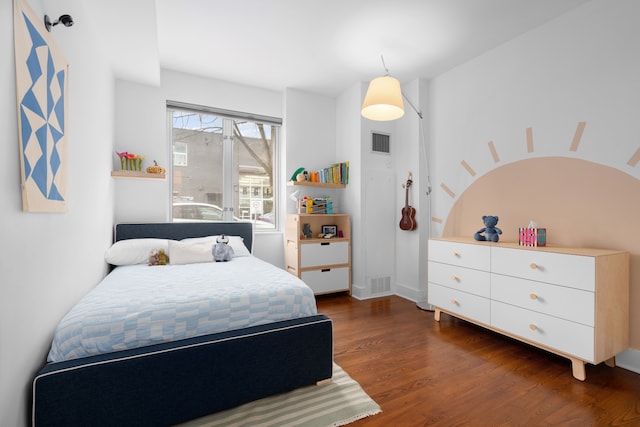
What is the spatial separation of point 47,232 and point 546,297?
115 inches

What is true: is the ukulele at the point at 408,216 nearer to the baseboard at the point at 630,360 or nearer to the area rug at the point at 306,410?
the baseboard at the point at 630,360

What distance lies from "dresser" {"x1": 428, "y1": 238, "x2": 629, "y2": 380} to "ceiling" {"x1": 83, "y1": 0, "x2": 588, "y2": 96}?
72.4 inches

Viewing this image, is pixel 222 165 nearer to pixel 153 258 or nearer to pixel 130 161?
pixel 130 161

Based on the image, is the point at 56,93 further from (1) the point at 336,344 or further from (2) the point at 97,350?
(1) the point at 336,344

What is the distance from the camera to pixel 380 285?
390cm

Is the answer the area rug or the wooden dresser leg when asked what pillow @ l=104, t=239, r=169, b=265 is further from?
the wooden dresser leg

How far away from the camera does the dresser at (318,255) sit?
3668 mm

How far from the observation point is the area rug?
155 centimetres

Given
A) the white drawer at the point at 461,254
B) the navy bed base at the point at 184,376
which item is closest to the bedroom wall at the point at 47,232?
the navy bed base at the point at 184,376

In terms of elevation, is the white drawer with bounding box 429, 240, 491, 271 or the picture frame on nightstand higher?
the picture frame on nightstand

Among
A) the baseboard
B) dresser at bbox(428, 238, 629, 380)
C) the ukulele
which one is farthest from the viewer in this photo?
the ukulele

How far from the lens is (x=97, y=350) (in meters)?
1.38

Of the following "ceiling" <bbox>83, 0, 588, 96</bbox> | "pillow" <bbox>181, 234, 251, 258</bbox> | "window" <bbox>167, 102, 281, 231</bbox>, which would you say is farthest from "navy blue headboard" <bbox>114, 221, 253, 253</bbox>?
"ceiling" <bbox>83, 0, 588, 96</bbox>

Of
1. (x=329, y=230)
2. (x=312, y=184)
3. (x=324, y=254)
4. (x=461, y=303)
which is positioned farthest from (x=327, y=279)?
(x=461, y=303)
